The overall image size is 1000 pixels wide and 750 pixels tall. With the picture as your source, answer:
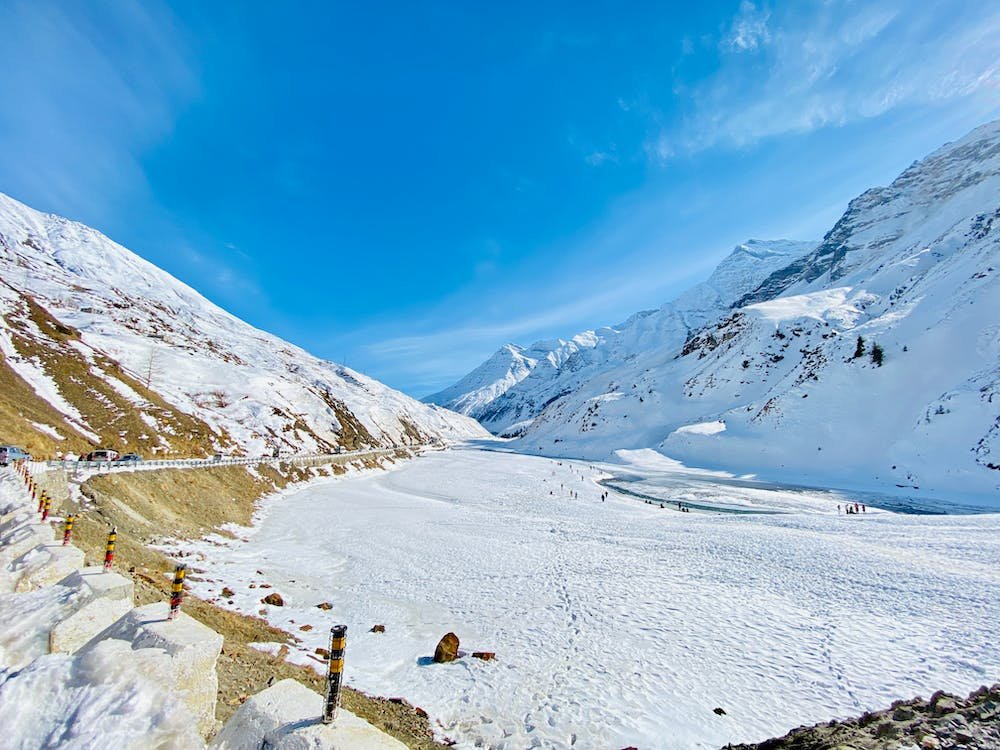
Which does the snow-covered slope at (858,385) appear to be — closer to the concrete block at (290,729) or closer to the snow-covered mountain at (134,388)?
the concrete block at (290,729)

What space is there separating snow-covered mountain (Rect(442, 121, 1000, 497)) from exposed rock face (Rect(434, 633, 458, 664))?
5648cm

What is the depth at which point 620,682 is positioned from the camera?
11891 millimetres

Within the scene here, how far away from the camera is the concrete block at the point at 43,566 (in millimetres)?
8402

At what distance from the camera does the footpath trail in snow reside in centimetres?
1077

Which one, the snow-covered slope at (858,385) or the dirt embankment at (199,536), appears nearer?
the dirt embankment at (199,536)

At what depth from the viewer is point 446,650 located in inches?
497

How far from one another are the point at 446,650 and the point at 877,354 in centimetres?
8769

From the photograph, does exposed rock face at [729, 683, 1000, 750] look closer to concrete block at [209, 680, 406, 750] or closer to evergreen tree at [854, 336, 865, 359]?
concrete block at [209, 680, 406, 750]

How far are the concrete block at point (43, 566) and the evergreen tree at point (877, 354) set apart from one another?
304 ft

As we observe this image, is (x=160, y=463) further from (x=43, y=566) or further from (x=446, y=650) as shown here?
(x=446, y=650)

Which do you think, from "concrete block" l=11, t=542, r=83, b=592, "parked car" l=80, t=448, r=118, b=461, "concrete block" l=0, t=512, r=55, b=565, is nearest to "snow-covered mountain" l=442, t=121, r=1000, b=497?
"concrete block" l=11, t=542, r=83, b=592

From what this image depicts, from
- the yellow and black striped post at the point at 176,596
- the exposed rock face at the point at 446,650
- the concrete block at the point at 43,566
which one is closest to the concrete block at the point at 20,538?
the concrete block at the point at 43,566

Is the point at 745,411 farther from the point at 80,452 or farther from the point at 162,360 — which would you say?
the point at 162,360

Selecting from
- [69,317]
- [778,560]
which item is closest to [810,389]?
[778,560]
